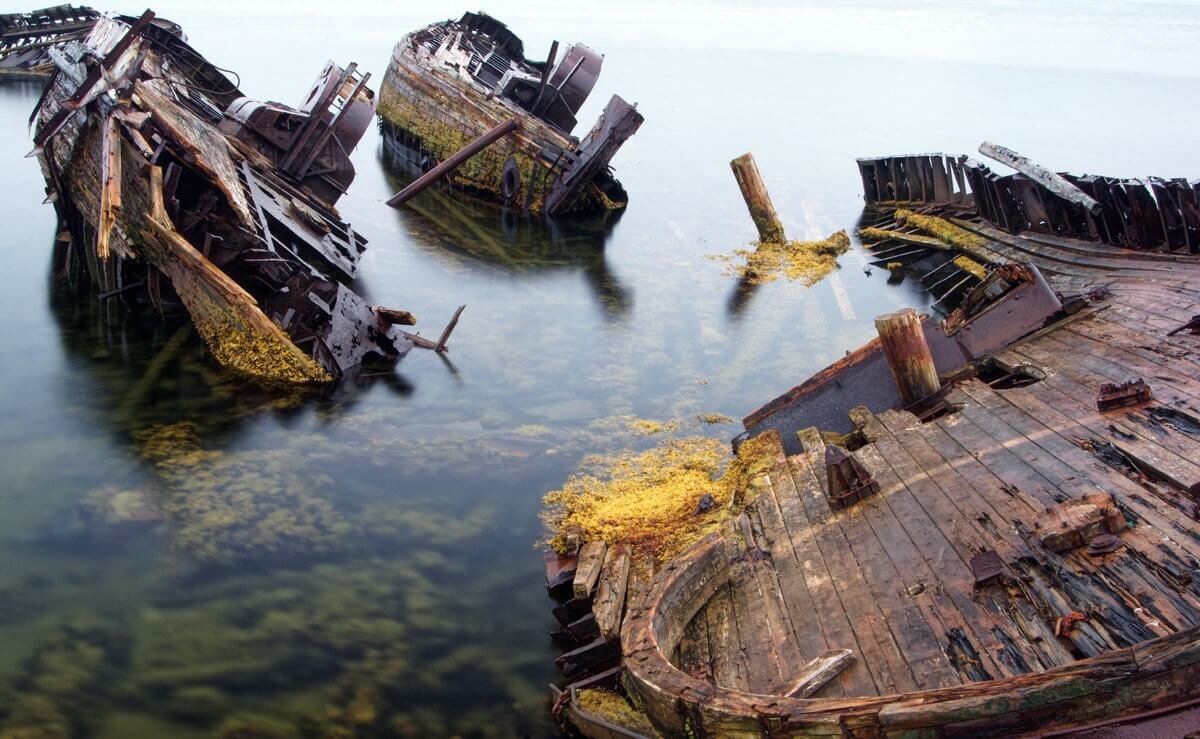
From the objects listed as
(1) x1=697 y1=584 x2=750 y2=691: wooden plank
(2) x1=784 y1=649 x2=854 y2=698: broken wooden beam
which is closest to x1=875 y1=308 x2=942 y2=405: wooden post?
(1) x1=697 y1=584 x2=750 y2=691: wooden plank

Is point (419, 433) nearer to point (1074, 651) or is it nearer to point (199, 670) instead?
point (199, 670)

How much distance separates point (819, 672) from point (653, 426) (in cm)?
921

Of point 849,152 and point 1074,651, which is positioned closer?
point 1074,651

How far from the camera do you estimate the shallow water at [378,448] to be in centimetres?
1024

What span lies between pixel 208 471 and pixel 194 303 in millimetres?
4565

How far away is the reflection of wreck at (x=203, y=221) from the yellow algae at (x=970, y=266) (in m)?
12.6

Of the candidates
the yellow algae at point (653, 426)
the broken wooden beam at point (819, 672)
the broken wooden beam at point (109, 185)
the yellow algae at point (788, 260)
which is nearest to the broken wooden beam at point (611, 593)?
the broken wooden beam at point (819, 672)

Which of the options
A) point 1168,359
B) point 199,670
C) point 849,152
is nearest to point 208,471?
point 199,670

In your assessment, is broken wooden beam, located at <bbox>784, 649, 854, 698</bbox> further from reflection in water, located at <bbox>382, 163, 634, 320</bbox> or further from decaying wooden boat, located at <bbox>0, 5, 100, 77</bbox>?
decaying wooden boat, located at <bbox>0, 5, 100, 77</bbox>

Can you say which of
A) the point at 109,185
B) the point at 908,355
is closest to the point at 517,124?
the point at 109,185

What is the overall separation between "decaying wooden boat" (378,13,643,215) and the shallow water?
1.35 m

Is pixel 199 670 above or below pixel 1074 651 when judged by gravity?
below

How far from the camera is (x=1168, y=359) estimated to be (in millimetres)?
11133

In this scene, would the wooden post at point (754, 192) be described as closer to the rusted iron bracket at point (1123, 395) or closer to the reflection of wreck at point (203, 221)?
the reflection of wreck at point (203, 221)
